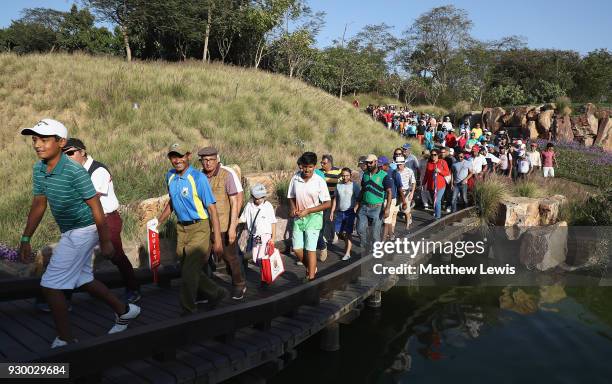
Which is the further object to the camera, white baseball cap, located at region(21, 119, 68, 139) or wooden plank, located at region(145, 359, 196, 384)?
wooden plank, located at region(145, 359, 196, 384)

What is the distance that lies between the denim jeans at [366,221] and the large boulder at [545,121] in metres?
22.6

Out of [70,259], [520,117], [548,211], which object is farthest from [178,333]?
[520,117]

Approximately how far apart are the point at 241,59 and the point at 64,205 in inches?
1285

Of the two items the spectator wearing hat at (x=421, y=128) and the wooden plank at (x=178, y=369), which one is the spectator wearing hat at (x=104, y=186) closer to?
the wooden plank at (x=178, y=369)

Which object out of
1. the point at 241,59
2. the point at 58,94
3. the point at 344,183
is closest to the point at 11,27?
the point at 241,59

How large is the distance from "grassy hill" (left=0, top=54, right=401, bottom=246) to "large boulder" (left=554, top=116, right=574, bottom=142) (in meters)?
10.2

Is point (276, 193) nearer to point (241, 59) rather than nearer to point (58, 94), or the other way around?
point (58, 94)

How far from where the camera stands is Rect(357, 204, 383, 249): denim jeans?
7461 mm

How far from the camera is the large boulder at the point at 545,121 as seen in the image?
25.9m

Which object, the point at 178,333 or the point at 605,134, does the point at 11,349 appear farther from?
the point at 605,134

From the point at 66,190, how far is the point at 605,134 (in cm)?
2733

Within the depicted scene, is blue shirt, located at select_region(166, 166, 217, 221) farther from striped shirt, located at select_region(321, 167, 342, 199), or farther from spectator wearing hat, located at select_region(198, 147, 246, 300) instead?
striped shirt, located at select_region(321, 167, 342, 199)

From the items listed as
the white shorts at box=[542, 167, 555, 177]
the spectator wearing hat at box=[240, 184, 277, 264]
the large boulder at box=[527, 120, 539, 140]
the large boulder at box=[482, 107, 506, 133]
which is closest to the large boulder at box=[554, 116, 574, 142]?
the large boulder at box=[527, 120, 539, 140]

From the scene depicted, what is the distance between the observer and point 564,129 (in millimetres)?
24875
